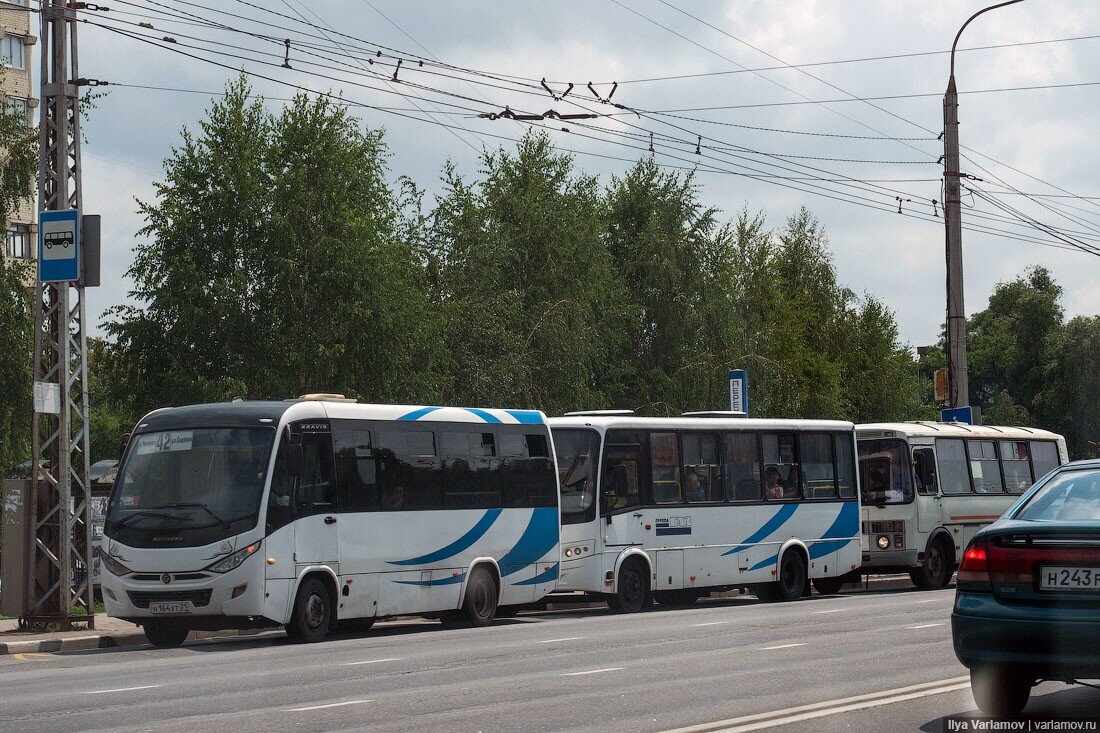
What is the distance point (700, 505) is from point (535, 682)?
1328cm

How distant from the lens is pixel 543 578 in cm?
2292

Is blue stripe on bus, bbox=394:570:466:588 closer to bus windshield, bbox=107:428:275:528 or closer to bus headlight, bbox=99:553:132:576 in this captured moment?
bus windshield, bbox=107:428:275:528

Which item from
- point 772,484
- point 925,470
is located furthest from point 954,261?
point 772,484

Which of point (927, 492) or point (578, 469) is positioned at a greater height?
point (578, 469)

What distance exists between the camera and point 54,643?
1948 centimetres

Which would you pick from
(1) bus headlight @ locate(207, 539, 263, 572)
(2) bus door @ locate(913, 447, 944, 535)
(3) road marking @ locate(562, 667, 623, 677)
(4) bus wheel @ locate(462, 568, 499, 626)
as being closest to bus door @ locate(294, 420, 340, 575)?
(1) bus headlight @ locate(207, 539, 263, 572)

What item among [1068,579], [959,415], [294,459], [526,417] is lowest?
[1068,579]

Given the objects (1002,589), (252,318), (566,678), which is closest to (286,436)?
(566,678)

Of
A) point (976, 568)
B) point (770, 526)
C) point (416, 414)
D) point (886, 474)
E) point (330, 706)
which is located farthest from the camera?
point (886, 474)

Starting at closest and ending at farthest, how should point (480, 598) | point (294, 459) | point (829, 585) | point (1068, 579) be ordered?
point (1068, 579), point (294, 459), point (480, 598), point (829, 585)

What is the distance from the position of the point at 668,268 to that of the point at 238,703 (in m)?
45.5

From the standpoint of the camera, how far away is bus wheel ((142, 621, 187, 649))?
1903 centimetres

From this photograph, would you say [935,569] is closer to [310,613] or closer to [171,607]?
[310,613]

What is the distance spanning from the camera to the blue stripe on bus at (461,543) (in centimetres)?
2088
